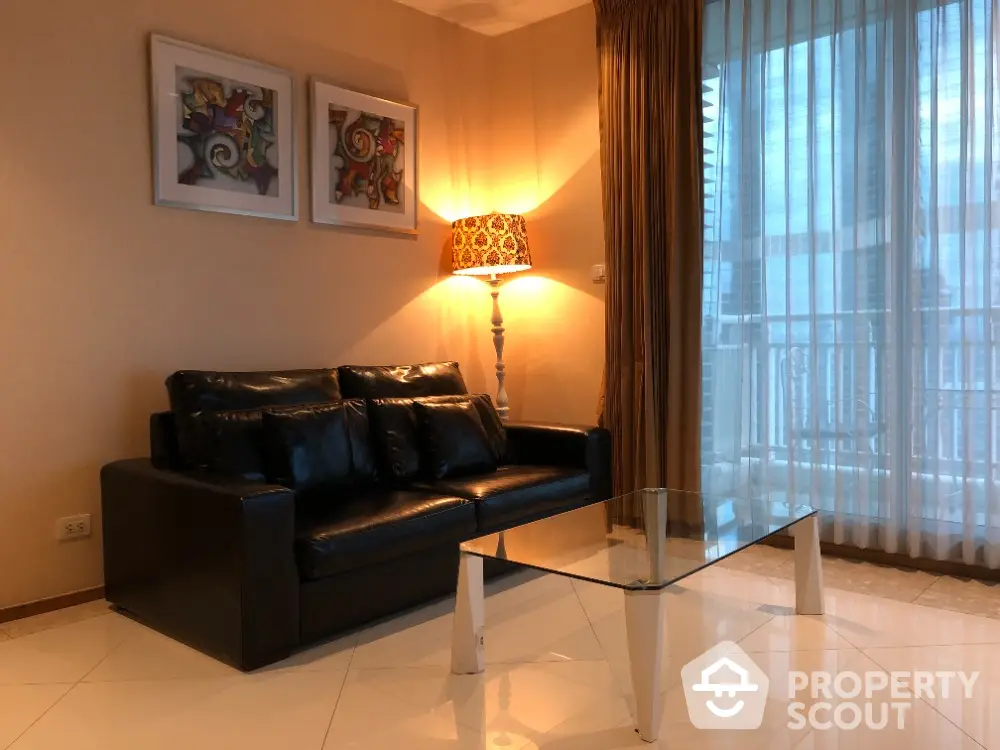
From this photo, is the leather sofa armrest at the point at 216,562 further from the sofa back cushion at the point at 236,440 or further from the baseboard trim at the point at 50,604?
the baseboard trim at the point at 50,604

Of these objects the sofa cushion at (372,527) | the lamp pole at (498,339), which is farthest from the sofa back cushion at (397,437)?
the lamp pole at (498,339)

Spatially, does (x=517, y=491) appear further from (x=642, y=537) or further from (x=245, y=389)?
(x=245, y=389)

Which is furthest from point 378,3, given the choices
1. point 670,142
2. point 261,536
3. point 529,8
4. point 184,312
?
point 261,536

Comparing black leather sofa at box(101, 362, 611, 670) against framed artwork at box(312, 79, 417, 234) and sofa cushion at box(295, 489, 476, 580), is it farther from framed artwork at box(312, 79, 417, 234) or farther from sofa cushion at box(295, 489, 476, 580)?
framed artwork at box(312, 79, 417, 234)

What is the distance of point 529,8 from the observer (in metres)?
4.41

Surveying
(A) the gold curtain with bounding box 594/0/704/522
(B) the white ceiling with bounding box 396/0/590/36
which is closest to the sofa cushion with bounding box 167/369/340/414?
(A) the gold curtain with bounding box 594/0/704/522

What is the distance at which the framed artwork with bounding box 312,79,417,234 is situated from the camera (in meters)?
3.86

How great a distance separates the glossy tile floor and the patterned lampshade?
1.79 m

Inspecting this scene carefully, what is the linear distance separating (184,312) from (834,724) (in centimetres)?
282

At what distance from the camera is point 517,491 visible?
10.5ft

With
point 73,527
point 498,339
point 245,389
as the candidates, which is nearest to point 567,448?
point 498,339

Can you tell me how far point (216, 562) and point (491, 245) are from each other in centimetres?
232

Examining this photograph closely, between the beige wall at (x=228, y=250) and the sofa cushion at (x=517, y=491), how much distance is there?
1022 mm

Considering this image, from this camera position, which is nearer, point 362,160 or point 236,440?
point 236,440
